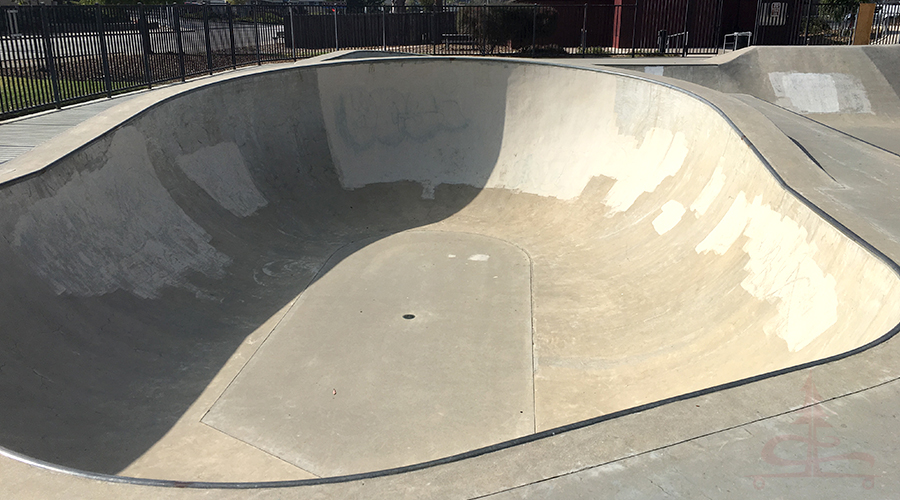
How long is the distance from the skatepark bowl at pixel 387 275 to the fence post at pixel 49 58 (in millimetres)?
2719

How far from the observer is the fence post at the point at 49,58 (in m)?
10.9

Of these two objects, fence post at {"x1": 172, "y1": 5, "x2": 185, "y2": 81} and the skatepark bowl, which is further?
fence post at {"x1": 172, "y1": 5, "x2": 185, "y2": 81}

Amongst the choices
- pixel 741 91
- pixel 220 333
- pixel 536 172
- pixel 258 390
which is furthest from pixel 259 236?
pixel 741 91

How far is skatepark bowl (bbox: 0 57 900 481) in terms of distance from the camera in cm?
543

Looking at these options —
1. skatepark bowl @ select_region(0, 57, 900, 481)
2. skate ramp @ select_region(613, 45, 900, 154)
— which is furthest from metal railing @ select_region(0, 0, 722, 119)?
skate ramp @ select_region(613, 45, 900, 154)

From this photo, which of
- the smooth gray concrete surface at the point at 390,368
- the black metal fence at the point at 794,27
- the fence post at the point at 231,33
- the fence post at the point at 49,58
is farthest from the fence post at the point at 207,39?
the black metal fence at the point at 794,27

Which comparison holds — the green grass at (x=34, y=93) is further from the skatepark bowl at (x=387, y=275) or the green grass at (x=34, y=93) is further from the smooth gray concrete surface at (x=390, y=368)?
the smooth gray concrete surface at (x=390, y=368)

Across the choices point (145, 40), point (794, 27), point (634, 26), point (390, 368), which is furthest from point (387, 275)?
point (794, 27)

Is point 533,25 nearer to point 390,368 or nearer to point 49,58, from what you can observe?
point 49,58

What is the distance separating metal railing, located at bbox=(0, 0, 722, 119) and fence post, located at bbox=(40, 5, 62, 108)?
0.06 feet

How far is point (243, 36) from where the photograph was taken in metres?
18.8

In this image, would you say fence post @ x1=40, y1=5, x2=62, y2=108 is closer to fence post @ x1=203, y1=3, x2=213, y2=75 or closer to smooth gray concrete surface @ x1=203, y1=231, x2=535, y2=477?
fence post @ x1=203, y1=3, x2=213, y2=75

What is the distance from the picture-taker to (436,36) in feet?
Result: 75.0

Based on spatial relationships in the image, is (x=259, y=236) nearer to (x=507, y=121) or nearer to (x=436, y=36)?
(x=507, y=121)
